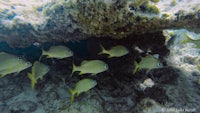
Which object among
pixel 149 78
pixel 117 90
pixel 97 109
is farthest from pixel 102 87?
pixel 149 78

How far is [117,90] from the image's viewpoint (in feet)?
14.3

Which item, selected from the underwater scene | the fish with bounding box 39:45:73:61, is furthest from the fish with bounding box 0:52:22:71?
the fish with bounding box 39:45:73:61

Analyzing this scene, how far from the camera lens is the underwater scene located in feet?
12.2

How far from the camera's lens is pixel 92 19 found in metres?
3.61

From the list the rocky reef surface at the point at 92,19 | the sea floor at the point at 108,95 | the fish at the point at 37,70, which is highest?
the rocky reef surface at the point at 92,19

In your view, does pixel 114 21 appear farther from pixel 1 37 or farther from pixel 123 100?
pixel 1 37

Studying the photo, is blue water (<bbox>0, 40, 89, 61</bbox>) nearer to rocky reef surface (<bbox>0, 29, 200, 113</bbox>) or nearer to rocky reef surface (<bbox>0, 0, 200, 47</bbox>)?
rocky reef surface (<bbox>0, 29, 200, 113</bbox>)

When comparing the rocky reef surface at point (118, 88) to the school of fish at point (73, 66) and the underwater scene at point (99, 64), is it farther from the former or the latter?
the school of fish at point (73, 66)

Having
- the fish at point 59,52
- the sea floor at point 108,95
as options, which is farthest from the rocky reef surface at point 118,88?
the fish at point 59,52

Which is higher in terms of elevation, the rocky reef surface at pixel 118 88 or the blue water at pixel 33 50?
the blue water at pixel 33 50

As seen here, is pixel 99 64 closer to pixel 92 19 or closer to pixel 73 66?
pixel 73 66

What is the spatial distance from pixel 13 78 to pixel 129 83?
2.60 meters

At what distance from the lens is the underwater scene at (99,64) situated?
371 cm

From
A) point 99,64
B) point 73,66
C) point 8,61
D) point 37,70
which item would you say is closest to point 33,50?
point 37,70
